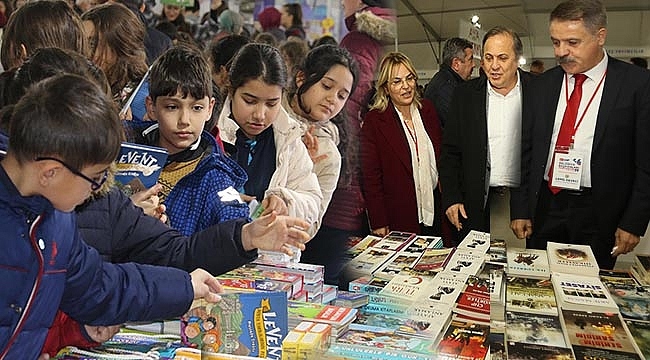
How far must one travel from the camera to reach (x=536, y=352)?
1.52 m

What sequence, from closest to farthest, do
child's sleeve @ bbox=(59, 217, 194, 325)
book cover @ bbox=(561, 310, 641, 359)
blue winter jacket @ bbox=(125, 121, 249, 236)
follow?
child's sleeve @ bbox=(59, 217, 194, 325), book cover @ bbox=(561, 310, 641, 359), blue winter jacket @ bbox=(125, 121, 249, 236)

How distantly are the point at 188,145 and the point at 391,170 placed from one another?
1.07 metres

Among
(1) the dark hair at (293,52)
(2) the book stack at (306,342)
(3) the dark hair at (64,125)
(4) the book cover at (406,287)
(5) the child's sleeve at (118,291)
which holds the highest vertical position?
(1) the dark hair at (293,52)

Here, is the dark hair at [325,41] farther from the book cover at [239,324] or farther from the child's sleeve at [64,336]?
the child's sleeve at [64,336]

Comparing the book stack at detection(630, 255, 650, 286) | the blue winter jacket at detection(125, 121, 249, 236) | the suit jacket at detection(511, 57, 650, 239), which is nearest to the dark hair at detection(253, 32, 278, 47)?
the blue winter jacket at detection(125, 121, 249, 236)

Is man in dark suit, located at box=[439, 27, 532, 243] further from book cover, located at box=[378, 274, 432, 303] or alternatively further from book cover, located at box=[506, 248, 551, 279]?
book cover, located at box=[378, 274, 432, 303]

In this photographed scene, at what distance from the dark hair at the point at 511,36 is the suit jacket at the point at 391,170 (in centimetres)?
36

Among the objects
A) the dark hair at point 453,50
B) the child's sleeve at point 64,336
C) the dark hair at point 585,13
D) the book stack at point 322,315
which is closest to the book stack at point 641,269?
the dark hair at point 585,13

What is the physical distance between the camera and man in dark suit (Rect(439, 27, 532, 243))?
2646 mm

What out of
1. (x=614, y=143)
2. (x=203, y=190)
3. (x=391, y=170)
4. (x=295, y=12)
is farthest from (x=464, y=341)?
(x=614, y=143)

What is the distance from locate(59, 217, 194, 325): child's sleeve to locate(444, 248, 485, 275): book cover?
39.8 inches

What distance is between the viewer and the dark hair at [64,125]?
1.06 meters

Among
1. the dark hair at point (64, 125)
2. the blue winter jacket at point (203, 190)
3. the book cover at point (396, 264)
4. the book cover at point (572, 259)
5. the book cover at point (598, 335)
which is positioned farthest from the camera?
the book cover at point (572, 259)

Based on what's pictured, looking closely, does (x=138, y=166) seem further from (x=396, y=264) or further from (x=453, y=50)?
(x=453, y=50)
